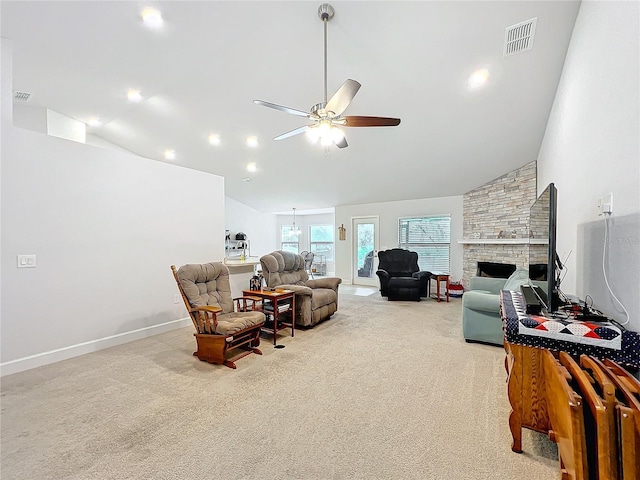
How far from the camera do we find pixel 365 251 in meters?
8.36

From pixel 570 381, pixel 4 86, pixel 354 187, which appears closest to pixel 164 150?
pixel 4 86

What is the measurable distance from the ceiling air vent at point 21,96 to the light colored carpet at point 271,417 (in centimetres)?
383

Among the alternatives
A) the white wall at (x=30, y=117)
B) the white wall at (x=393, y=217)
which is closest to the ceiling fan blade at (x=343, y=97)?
the white wall at (x=30, y=117)

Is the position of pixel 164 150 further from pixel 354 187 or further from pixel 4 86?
pixel 354 187

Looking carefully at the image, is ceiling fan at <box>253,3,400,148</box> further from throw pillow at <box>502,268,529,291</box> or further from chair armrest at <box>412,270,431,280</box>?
chair armrest at <box>412,270,431,280</box>

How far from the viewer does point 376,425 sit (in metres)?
2.07

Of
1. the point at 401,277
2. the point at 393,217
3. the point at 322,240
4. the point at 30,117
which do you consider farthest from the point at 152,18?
the point at 322,240

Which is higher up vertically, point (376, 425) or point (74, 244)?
point (74, 244)

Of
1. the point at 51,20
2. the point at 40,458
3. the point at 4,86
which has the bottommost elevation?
the point at 40,458

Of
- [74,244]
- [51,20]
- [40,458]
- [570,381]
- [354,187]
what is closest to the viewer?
[570,381]

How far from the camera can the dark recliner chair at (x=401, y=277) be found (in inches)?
244

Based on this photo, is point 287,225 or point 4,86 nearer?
point 4,86

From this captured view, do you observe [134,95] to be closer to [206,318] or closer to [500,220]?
[206,318]

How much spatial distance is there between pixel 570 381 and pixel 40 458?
9.29ft
